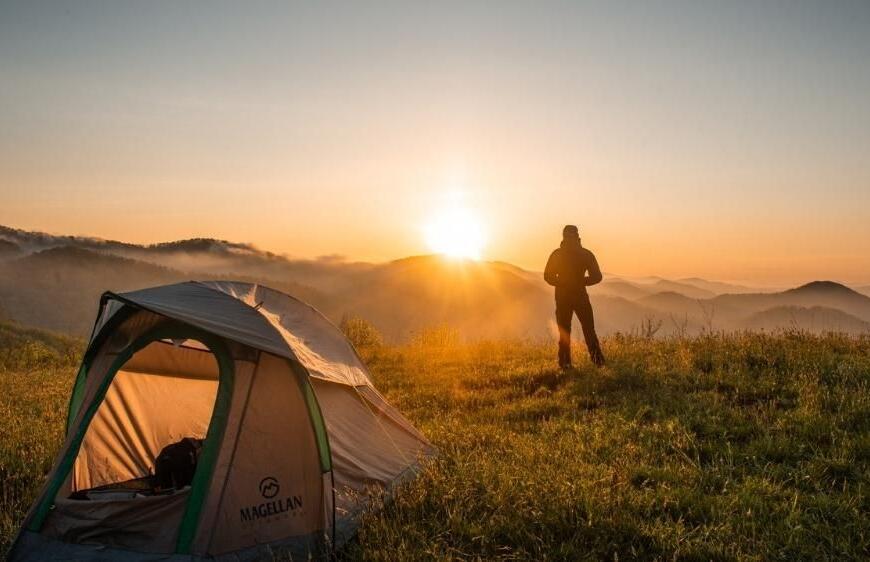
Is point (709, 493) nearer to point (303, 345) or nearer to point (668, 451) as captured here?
point (668, 451)

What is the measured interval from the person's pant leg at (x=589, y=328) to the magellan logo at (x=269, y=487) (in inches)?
323

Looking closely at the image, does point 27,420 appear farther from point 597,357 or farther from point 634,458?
point 597,357

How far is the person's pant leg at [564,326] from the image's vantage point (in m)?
12.6

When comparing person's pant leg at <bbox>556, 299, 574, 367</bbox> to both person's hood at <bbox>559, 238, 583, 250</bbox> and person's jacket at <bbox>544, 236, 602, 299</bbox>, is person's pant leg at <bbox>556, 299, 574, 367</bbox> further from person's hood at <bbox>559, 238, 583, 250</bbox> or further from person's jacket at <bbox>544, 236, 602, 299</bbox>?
person's hood at <bbox>559, 238, 583, 250</bbox>

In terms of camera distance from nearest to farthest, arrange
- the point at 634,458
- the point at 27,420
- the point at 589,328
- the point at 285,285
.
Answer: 1. the point at 634,458
2. the point at 27,420
3. the point at 589,328
4. the point at 285,285

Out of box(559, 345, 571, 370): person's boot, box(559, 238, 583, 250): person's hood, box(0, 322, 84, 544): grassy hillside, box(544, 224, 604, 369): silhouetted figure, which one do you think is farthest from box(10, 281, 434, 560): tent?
box(559, 238, 583, 250): person's hood

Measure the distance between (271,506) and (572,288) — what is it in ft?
27.8

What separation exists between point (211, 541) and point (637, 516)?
3721mm

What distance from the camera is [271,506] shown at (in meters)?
5.59

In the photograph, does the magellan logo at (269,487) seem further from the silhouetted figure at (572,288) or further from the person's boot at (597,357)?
Result: the person's boot at (597,357)

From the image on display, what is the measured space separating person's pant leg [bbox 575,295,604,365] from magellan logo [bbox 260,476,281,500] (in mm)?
8197

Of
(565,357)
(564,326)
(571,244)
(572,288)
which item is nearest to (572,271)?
(572,288)

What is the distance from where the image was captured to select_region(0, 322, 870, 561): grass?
5164 mm

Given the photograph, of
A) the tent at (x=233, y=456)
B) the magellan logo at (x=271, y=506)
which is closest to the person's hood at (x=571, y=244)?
the tent at (x=233, y=456)
